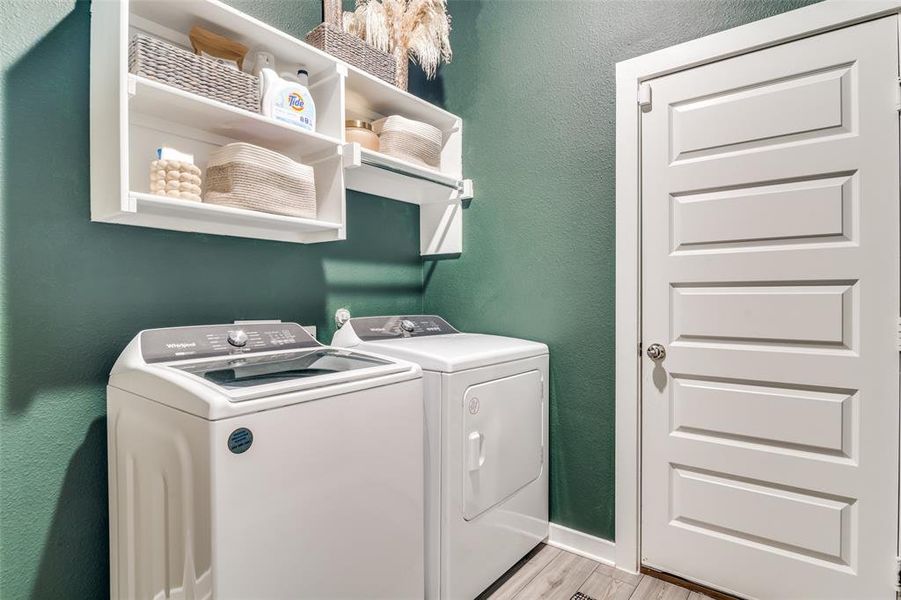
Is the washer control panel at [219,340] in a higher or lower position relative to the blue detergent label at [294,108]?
lower

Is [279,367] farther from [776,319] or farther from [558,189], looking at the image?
[776,319]

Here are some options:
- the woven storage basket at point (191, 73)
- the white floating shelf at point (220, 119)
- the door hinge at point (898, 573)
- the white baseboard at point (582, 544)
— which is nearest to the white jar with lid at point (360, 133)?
the white floating shelf at point (220, 119)

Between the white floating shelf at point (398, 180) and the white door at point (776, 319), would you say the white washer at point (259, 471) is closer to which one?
the white floating shelf at point (398, 180)

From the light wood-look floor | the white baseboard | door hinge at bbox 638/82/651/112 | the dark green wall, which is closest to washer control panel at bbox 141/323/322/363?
the dark green wall

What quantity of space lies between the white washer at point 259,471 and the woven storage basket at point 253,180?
433 mm

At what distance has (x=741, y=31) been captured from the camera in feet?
5.45

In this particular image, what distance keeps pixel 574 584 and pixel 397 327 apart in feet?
4.14

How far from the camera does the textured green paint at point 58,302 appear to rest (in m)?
1.28

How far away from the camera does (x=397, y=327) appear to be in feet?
6.92

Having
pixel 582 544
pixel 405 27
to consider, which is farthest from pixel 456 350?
pixel 405 27

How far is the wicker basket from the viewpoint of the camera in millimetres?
1751

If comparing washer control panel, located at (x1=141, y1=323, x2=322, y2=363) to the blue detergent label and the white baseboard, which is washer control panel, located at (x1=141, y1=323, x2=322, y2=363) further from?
the white baseboard

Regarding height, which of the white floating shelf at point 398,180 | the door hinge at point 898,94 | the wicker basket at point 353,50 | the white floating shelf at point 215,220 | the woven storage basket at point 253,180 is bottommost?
the white floating shelf at point 215,220

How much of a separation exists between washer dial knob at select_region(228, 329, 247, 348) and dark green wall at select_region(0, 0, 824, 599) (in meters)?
0.21
